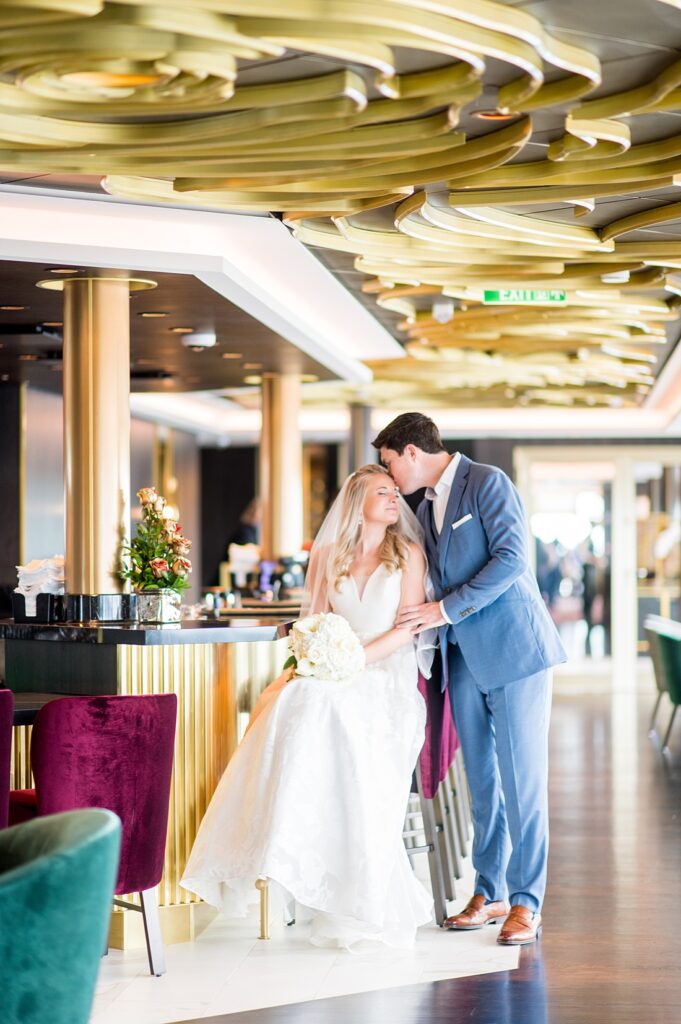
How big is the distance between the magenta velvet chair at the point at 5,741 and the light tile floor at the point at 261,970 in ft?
2.56

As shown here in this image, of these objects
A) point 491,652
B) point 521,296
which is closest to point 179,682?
point 491,652

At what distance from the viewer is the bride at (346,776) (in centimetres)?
496

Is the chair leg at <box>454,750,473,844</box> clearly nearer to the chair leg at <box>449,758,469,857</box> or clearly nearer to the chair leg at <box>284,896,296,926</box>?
the chair leg at <box>449,758,469,857</box>

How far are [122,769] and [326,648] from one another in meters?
0.96

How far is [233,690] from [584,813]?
3.29m

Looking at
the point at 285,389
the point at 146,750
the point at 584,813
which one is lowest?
the point at 584,813

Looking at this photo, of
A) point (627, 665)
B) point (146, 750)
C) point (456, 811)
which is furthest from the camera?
point (627, 665)

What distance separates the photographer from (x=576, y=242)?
677 centimetres

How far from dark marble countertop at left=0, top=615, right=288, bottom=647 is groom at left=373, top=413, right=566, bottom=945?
28.6 inches

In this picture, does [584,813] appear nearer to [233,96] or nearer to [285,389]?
[285,389]

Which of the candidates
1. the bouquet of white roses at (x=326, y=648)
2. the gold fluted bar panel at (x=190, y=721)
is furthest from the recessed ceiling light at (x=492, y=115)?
the gold fluted bar panel at (x=190, y=721)

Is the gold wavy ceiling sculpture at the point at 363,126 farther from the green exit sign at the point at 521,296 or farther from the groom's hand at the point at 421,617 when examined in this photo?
the groom's hand at the point at 421,617

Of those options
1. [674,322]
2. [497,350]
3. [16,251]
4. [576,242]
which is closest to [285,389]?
[497,350]

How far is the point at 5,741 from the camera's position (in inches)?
173
